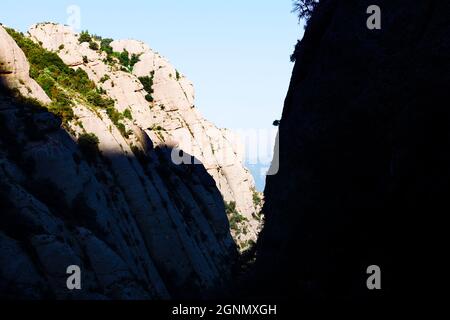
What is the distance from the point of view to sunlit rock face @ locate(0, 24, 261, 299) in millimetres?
42938

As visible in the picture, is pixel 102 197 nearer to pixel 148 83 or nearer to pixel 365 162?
pixel 365 162

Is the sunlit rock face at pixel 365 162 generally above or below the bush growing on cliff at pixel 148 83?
below

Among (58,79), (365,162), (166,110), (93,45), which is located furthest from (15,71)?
(166,110)

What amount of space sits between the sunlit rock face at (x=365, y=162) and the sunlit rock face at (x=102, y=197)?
586 inches

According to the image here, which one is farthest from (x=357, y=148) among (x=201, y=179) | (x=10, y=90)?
(x=201, y=179)

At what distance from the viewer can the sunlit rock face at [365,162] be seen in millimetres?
28938

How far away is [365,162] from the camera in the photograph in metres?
34.2

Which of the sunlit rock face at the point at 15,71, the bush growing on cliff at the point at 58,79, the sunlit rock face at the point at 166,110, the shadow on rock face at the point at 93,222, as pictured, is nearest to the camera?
the shadow on rock face at the point at 93,222

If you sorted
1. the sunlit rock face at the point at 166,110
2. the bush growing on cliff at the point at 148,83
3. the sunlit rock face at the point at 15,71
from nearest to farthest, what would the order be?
the sunlit rock face at the point at 15,71, the sunlit rock face at the point at 166,110, the bush growing on cliff at the point at 148,83

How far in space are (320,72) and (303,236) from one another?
34.3 ft

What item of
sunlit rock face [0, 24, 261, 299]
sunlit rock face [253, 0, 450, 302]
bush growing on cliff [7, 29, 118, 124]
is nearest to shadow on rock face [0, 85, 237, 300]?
sunlit rock face [0, 24, 261, 299]

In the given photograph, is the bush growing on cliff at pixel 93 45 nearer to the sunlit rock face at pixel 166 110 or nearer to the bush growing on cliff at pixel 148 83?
the sunlit rock face at pixel 166 110

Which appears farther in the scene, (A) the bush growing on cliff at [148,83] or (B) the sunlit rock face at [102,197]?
(A) the bush growing on cliff at [148,83]

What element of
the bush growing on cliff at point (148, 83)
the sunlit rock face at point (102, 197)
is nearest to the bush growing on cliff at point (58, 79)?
the sunlit rock face at point (102, 197)
